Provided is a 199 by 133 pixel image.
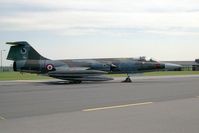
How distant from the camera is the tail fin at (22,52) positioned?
102ft

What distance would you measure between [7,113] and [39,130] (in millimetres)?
3167

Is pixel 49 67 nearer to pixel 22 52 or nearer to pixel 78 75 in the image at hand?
pixel 22 52

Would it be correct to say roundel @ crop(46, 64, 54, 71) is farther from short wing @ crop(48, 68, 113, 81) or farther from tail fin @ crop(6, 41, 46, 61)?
short wing @ crop(48, 68, 113, 81)

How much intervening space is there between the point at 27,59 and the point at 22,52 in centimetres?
67

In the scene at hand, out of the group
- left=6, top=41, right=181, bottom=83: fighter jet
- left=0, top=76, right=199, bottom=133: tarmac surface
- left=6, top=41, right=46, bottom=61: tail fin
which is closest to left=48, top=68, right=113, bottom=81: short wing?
left=6, top=41, right=181, bottom=83: fighter jet

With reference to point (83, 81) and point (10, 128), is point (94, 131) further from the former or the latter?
point (83, 81)

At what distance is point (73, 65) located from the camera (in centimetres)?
3228

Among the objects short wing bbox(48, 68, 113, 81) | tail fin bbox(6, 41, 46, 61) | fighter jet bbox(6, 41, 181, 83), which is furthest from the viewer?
tail fin bbox(6, 41, 46, 61)

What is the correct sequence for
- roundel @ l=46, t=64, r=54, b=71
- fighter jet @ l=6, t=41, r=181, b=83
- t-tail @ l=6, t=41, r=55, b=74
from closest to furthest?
1. fighter jet @ l=6, t=41, r=181, b=83
2. t-tail @ l=6, t=41, r=55, b=74
3. roundel @ l=46, t=64, r=54, b=71

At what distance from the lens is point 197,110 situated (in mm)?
11672

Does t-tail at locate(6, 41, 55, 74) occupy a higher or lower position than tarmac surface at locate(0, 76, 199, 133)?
higher

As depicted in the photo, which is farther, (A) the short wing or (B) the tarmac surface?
(A) the short wing

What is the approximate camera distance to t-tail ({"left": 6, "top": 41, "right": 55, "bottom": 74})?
30969 mm

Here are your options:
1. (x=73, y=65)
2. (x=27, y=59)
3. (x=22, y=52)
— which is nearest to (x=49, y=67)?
(x=27, y=59)
